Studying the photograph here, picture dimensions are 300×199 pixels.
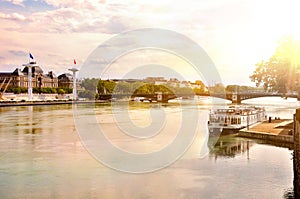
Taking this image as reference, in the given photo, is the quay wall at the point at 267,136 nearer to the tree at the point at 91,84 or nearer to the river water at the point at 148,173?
the river water at the point at 148,173

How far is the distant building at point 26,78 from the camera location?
390 ft

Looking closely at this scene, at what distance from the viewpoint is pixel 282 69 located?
89.5 ft

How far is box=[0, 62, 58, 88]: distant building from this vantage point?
11900cm

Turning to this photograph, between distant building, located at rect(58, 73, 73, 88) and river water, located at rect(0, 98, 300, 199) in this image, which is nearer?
river water, located at rect(0, 98, 300, 199)

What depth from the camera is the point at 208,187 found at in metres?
14.9

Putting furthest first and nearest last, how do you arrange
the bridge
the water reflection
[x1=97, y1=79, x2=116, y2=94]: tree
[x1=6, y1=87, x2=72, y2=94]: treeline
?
[x1=97, y1=79, x2=116, y2=94]: tree → [x1=6, y1=87, x2=72, y2=94]: treeline → the bridge → the water reflection

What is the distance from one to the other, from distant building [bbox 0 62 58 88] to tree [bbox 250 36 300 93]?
91.3 m

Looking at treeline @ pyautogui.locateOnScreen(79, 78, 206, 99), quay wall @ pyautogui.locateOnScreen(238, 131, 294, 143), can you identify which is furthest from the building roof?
quay wall @ pyautogui.locateOnScreen(238, 131, 294, 143)

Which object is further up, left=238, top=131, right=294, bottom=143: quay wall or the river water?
left=238, top=131, right=294, bottom=143: quay wall

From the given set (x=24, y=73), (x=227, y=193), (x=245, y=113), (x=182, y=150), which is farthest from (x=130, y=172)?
(x=24, y=73)

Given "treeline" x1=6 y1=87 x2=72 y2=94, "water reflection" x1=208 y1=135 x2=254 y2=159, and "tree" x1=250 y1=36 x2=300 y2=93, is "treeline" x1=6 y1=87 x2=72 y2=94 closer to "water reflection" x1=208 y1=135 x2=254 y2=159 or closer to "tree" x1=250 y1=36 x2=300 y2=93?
"tree" x1=250 y1=36 x2=300 y2=93

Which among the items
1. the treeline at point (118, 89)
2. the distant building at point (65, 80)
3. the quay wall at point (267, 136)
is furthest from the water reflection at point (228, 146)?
the distant building at point (65, 80)

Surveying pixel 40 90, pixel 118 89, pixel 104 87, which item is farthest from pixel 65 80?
pixel 40 90

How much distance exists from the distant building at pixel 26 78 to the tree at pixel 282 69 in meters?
91.3
